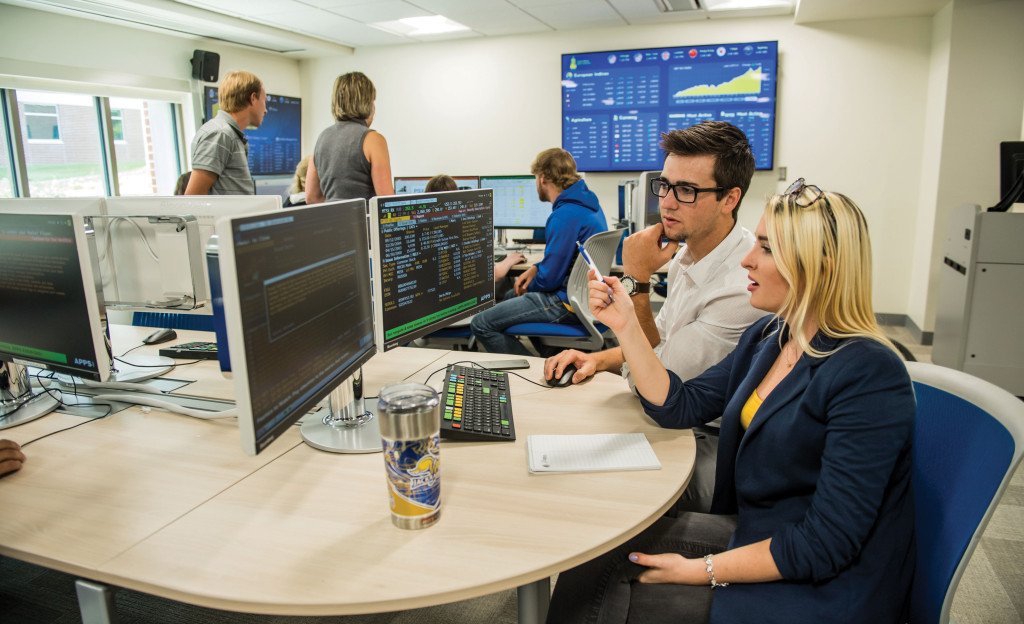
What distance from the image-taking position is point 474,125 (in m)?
6.07

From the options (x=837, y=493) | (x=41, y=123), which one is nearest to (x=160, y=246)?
(x=837, y=493)

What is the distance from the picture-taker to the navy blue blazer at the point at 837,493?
97cm

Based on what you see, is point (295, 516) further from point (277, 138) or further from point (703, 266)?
point (277, 138)

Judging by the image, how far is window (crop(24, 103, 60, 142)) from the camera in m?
4.56

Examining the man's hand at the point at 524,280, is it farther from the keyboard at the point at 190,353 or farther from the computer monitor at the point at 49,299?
the computer monitor at the point at 49,299

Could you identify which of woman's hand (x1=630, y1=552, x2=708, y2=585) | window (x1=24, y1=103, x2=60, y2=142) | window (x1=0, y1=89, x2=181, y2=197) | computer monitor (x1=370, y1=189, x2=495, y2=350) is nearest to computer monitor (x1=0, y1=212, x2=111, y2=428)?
computer monitor (x1=370, y1=189, x2=495, y2=350)

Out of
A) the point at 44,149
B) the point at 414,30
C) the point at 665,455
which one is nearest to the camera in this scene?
the point at 665,455

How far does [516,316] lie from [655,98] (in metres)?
3.03

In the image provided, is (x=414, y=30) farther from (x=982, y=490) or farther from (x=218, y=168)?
(x=982, y=490)

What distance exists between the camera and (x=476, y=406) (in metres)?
1.41

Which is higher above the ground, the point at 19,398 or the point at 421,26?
the point at 421,26

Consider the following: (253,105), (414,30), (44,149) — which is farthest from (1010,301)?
(44,149)

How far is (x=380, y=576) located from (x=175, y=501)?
1.47 feet

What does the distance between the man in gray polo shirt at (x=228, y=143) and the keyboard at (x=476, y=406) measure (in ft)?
6.42
